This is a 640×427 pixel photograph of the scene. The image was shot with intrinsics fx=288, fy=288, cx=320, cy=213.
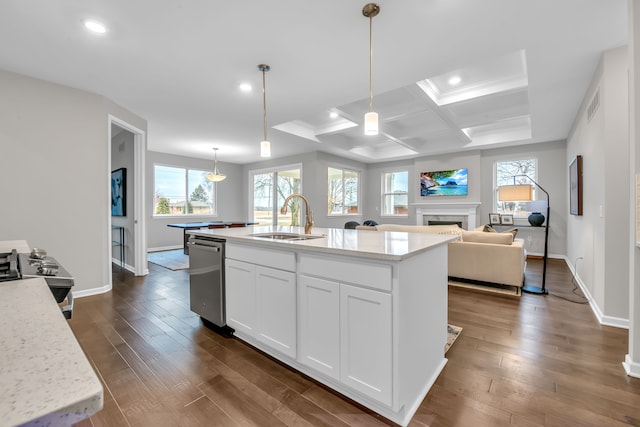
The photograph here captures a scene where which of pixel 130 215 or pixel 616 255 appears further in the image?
pixel 130 215

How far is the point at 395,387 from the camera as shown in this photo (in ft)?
4.78

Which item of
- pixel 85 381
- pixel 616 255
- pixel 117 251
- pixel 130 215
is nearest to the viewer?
pixel 85 381

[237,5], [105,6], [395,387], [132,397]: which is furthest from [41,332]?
[105,6]

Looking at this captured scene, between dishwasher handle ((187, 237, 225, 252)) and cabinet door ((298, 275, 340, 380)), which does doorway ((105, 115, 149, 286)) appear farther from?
cabinet door ((298, 275, 340, 380))

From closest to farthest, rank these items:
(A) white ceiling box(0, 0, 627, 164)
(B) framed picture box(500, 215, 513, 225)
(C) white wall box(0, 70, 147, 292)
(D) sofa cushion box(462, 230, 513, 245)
Result: (A) white ceiling box(0, 0, 627, 164) < (C) white wall box(0, 70, 147, 292) < (D) sofa cushion box(462, 230, 513, 245) < (B) framed picture box(500, 215, 513, 225)

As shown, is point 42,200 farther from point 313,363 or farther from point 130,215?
point 313,363

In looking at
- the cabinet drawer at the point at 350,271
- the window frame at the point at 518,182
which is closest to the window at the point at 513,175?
the window frame at the point at 518,182

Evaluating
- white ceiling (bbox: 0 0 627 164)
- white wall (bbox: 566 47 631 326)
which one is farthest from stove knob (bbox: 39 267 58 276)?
white wall (bbox: 566 47 631 326)

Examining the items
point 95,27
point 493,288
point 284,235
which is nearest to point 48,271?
point 284,235

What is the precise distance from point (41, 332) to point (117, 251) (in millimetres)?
6188

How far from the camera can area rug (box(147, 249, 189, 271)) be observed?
523 centimetres

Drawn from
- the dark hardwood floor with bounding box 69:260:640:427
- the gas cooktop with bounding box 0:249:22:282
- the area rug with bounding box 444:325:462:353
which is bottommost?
the dark hardwood floor with bounding box 69:260:640:427

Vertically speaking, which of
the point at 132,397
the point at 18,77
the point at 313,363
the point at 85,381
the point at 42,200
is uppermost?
the point at 18,77

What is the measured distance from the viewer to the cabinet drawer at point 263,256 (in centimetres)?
193
